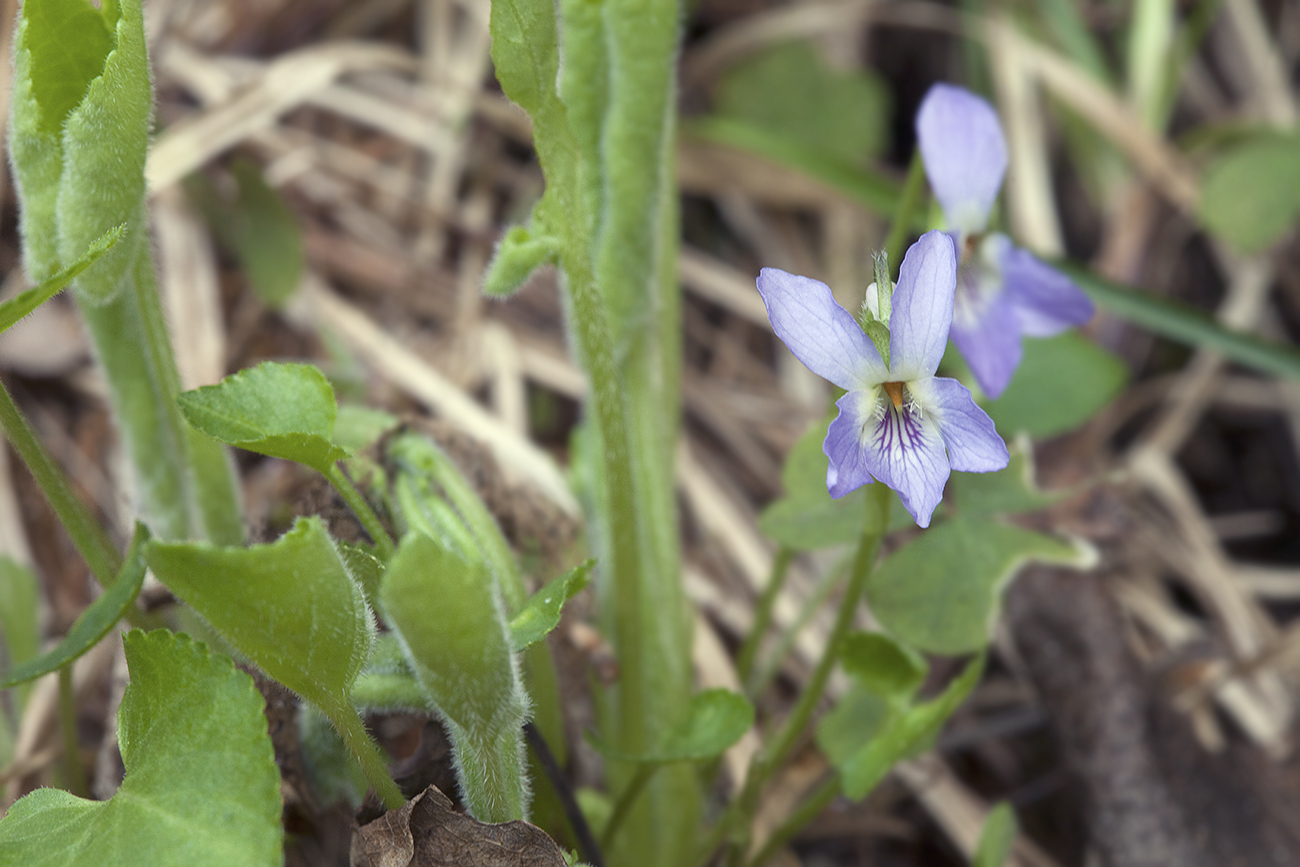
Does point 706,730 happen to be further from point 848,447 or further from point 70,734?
point 70,734

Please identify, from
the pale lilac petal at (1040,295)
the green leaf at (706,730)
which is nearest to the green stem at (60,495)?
the green leaf at (706,730)

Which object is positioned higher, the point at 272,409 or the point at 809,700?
the point at 272,409

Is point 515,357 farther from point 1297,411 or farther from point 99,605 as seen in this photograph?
point 1297,411

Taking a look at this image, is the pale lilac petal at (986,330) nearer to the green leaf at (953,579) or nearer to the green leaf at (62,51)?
the green leaf at (953,579)

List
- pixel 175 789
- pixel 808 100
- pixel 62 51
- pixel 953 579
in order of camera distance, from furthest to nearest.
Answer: pixel 808 100 → pixel 953 579 → pixel 62 51 → pixel 175 789

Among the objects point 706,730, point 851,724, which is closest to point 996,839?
point 851,724

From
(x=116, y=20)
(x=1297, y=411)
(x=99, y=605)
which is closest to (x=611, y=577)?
(x=99, y=605)
